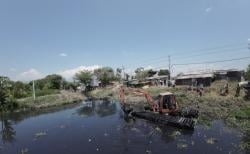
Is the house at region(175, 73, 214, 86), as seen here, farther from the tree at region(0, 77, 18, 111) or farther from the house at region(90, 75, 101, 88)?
the tree at region(0, 77, 18, 111)

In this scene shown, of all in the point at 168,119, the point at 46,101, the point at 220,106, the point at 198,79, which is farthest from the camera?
the point at 198,79

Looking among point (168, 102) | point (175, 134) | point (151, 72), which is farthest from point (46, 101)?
point (151, 72)

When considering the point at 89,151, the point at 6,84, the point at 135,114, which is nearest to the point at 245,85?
the point at 135,114

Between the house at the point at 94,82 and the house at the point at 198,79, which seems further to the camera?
the house at the point at 94,82

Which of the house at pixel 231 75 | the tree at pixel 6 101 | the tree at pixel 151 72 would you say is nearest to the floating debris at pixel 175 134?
the tree at pixel 6 101

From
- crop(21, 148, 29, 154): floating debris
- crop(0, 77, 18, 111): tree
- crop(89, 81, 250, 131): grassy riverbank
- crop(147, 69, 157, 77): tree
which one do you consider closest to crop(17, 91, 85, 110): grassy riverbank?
crop(0, 77, 18, 111): tree

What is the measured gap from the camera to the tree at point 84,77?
97938mm

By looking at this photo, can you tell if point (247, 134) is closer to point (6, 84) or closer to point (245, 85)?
point (245, 85)

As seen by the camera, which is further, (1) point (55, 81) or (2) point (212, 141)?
(1) point (55, 81)

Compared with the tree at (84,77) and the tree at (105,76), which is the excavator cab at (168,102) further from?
the tree at (105,76)

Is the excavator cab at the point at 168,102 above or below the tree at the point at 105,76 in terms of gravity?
below

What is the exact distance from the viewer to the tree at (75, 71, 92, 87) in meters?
97.9

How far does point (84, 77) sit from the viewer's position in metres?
97.8

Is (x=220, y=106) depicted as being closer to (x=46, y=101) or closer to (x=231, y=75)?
(x=231, y=75)
